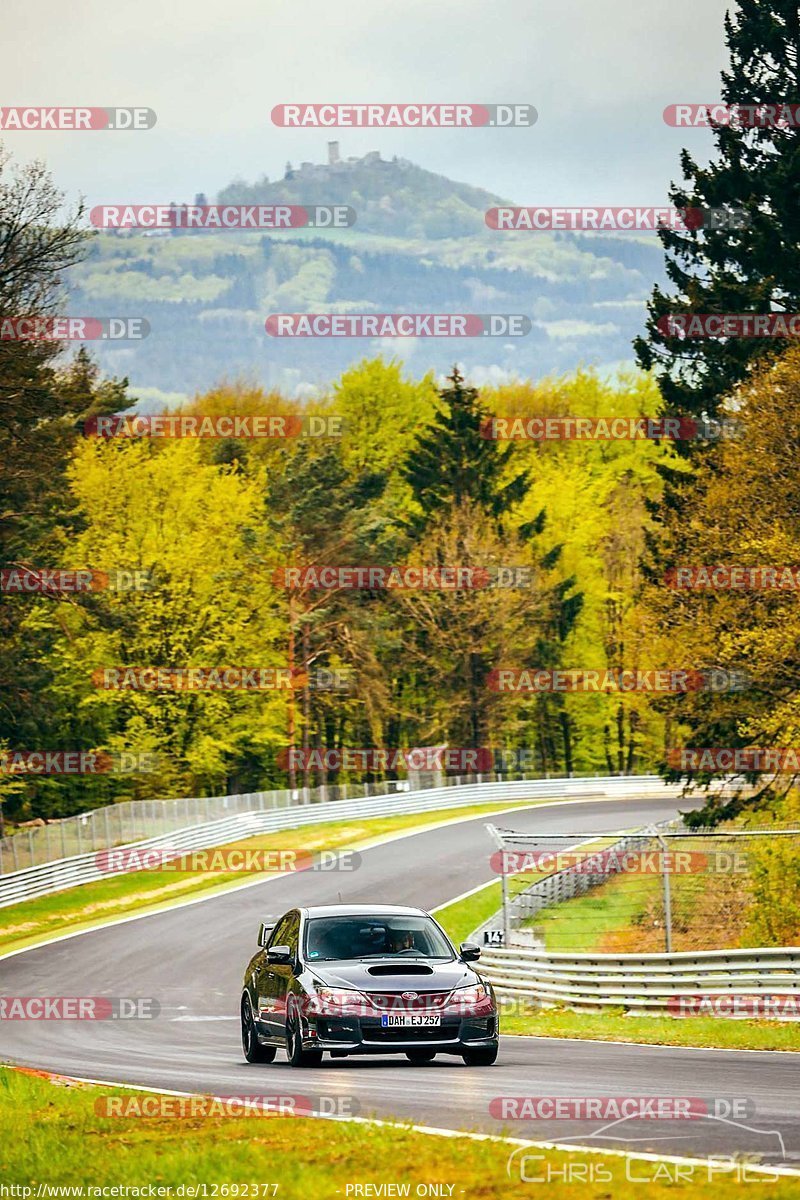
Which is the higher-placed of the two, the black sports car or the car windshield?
the car windshield

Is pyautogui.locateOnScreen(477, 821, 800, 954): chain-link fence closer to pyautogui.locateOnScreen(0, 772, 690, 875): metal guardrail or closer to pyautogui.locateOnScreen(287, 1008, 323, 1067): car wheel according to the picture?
pyautogui.locateOnScreen(287, 1008, 323, 1067): car wheel

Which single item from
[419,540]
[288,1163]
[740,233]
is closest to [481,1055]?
[288,1163]

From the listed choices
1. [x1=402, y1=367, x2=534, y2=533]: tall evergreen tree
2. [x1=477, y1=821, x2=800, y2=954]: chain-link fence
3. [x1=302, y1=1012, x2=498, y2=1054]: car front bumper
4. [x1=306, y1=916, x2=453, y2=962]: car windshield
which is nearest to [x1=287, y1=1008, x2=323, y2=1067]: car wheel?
[x1=302, y1=1012, x2=498, y2=1054]: car front bumper

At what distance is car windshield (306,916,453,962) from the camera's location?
54.9ft

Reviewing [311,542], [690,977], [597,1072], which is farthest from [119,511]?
[597,1072]

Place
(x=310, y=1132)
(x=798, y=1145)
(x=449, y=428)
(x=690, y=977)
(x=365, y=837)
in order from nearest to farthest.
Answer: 1. (x=798, y=1145)
2. (x=310, y=1132)
3. (x=690, y=977)
4. (x=365, y=837)
5. (x=449, y=428)

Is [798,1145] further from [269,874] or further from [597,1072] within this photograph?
[269,874]

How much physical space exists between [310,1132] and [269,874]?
1666 inches

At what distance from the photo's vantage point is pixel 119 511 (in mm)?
70938

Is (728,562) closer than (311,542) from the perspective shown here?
Yes

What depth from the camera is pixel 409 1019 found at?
15773 mm

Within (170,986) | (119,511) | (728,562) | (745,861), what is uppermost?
(119,511)

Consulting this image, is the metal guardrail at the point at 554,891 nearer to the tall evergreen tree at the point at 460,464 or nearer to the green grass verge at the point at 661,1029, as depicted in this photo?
the green grass verge at the point at 661,1029

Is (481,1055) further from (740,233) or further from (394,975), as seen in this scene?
(740,233)
